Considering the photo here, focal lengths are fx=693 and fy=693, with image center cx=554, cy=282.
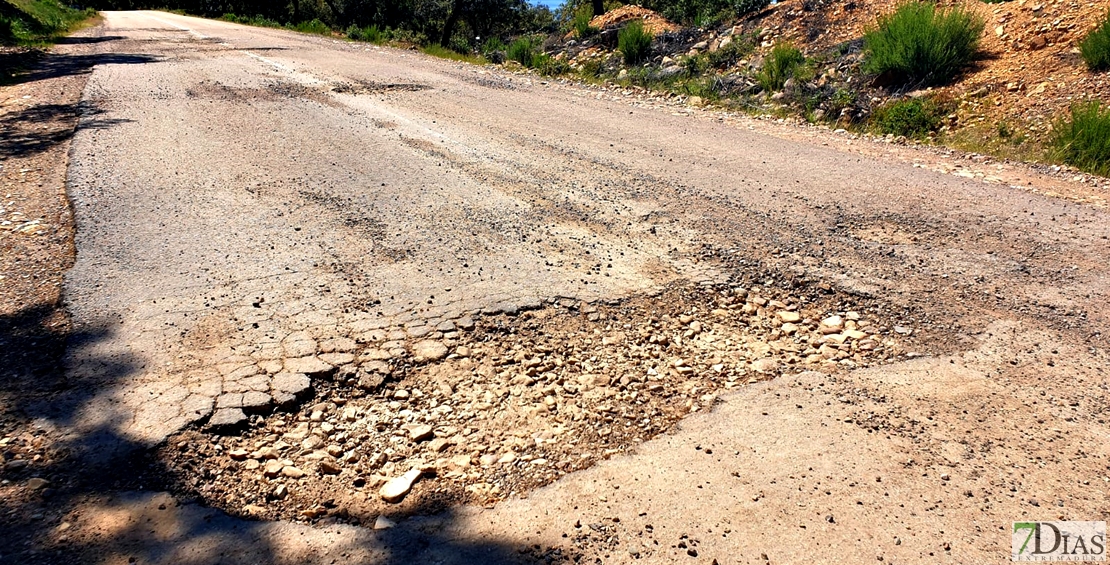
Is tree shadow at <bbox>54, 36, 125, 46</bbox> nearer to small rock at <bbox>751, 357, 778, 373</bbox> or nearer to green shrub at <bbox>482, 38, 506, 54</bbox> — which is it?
green shrub at <bbox>482, 38, 506, 54</bbox>

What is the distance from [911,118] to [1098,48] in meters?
2.14

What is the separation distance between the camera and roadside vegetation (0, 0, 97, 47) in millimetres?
16359

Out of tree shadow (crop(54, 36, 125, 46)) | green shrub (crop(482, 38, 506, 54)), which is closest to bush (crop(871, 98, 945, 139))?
green shrub (crop(482, 38, 506, 54))

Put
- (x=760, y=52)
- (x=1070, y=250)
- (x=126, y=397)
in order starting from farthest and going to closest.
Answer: (x=760, y=52) < (x=1070, y=250) < (x=126, y=397)

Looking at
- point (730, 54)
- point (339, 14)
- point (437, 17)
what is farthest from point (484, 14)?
point (730, 54)

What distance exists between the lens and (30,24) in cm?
1892

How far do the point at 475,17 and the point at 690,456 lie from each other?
80.6 feet

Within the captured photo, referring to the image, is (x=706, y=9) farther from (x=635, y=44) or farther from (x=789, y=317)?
(x=789, y=317)

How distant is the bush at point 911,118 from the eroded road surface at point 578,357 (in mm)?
2282

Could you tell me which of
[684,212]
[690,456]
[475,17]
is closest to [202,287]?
[690,456]

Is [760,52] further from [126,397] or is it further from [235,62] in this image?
[126,397]

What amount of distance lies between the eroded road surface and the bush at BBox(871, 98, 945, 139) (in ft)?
7.49

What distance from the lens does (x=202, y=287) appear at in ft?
12.8

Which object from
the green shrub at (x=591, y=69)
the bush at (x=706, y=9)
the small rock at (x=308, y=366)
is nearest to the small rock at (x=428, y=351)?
the small rock at (x=308, y=366)
